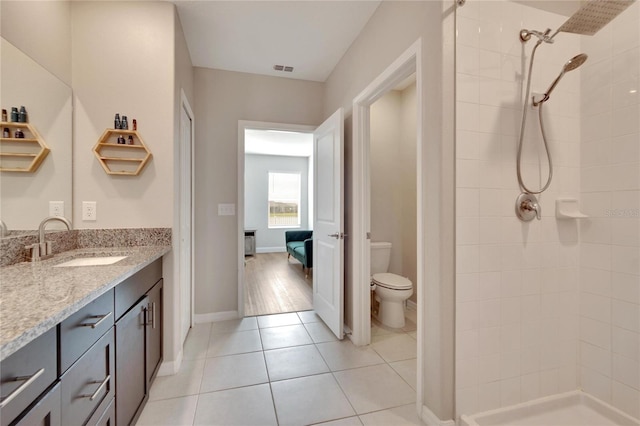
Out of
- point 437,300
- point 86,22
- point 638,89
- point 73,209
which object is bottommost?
point 437,300

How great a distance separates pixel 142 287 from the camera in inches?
57.6

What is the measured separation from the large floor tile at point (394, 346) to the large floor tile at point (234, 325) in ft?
3.83

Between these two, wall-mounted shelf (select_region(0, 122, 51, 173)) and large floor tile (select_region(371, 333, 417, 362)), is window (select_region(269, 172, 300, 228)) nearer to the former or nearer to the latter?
large floor tile (select_region(371, 333, 417, 362))

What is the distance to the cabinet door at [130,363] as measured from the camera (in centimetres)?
118

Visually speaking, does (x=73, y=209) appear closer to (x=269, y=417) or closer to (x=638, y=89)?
(x=269, y=417)

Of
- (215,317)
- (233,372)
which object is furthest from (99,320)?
(215,317)

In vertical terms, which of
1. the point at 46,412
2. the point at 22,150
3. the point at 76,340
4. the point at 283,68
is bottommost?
the point at 46,412

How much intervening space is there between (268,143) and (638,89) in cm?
542

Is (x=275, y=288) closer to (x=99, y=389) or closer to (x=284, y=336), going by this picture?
(x=284, y=336)

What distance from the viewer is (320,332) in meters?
2.54

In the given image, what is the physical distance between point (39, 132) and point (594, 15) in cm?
280

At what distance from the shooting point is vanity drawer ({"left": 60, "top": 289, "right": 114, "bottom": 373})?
0.81 metres

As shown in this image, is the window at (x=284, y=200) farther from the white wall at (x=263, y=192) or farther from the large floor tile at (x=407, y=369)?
→ the large floor tile at (x=407, y=369)

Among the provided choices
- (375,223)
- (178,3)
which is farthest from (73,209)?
(375,223)
